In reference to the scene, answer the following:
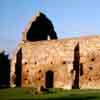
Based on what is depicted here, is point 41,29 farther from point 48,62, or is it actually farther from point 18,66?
point 48,62

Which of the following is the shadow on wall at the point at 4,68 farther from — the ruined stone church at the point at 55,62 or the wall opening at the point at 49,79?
the wall opening at the point at 49,79

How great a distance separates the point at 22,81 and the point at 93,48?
758 centimetres

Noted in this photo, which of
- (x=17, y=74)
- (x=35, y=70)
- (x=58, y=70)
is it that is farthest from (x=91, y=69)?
(x=17, y=74)

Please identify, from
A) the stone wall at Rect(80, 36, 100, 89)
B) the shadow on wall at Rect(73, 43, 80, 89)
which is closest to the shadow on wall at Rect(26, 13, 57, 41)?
the shadow on wall at Rect(73, 43, 80, 89)

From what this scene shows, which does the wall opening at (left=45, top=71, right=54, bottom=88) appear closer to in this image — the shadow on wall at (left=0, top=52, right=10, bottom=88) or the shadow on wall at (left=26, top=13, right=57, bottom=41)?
the shadow on wall at (left=26, top=13, right=57, bottom=41)

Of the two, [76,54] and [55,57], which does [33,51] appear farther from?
[76,54]

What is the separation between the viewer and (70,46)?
73.5 feet

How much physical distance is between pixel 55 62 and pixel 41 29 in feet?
23.3

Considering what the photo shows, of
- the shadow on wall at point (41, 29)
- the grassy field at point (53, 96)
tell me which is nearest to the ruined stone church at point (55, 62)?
the shadow on wall at point (41, 29)

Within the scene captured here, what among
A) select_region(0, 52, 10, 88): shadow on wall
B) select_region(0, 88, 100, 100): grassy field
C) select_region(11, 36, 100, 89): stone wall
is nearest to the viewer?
select_region(0, 88, 100, 100): grassy field

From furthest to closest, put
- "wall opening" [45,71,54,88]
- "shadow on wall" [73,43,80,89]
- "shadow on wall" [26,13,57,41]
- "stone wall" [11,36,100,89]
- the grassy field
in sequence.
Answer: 1. "shadow on wall" [26,13,57,41]
2. "wall opening" [45,71,54,88]
3. "shadow on wall" [73,43,80,89]
4. "stone wall" [11,36,100,89]
5. the grassy field

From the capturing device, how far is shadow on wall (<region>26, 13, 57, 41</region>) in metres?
27.9

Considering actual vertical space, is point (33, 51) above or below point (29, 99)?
above

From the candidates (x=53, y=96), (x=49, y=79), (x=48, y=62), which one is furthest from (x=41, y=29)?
(x=53, y=96)
